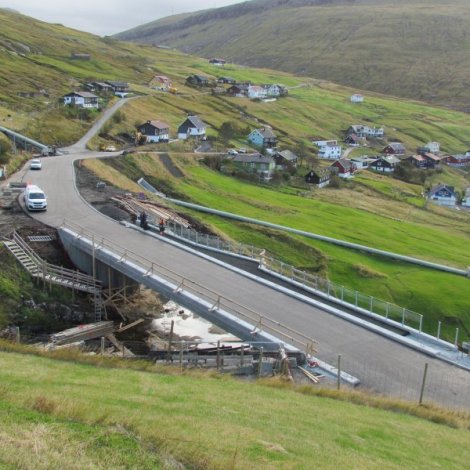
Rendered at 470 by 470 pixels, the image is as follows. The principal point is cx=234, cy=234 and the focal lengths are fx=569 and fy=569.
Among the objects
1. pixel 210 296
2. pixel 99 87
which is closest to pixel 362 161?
pixel 99 87

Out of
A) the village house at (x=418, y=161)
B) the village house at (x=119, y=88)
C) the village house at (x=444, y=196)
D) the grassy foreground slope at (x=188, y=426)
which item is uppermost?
the village house at (x=119, y=88)

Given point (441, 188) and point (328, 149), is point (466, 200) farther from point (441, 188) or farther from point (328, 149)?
point (328, 149)

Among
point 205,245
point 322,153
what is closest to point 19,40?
point 322,153

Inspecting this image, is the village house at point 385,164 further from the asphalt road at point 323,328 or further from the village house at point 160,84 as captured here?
the asphalt road at point 323,328

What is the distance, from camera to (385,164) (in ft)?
409

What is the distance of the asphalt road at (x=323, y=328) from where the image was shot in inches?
803

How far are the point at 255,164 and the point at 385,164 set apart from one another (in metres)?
44.9

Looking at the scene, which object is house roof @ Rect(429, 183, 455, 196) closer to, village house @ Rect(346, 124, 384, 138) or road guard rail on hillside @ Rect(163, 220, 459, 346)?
village house @ Rect(346, 124, 384, 138)

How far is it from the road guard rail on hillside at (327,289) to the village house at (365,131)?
12365 centimetres

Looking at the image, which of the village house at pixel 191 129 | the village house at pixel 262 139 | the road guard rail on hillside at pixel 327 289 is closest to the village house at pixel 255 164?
the village house at pixel 191 129

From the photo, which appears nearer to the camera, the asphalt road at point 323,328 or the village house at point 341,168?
the asphalt road at point 323,328

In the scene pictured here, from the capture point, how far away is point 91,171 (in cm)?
5738

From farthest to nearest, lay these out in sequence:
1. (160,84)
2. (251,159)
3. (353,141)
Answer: (160,84) → (353,141) → (251,159)

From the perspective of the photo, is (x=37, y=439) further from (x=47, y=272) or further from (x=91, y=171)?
(x=91, y=171)
